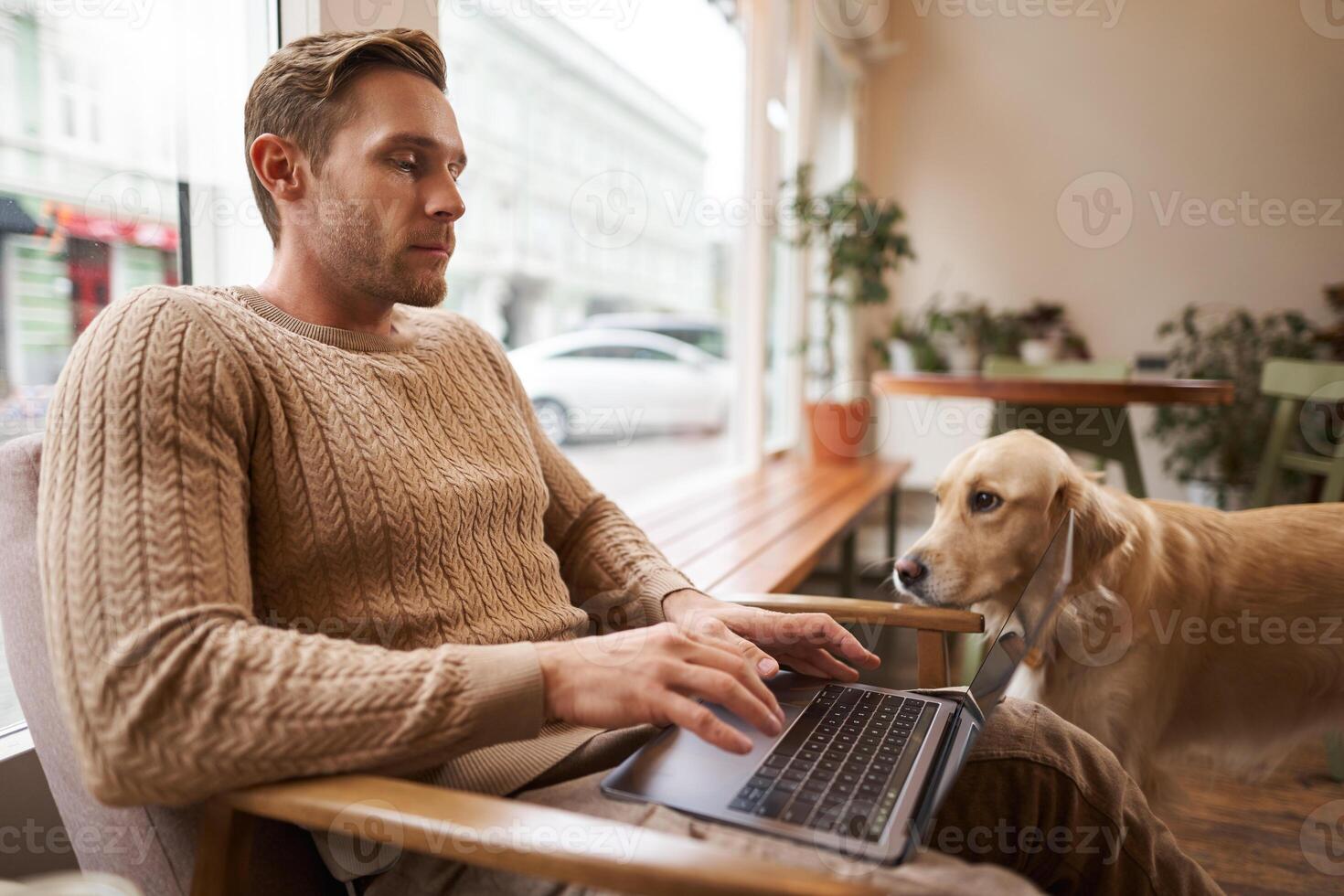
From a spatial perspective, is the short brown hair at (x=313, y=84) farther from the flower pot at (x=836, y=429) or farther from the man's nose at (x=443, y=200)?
the flower pot at (x=836, y=429)

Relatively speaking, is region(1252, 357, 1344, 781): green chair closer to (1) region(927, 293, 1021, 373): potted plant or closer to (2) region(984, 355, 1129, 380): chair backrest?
(2) region(984, 355, 1129, 380): chair backrest

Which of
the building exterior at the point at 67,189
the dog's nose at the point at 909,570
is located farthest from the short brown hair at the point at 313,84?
the dog's nose at the point at 909,570

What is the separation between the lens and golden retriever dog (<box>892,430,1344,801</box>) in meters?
1.36

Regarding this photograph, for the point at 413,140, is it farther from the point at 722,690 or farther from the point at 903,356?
the point at 903,356

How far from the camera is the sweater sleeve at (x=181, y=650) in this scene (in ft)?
2.34

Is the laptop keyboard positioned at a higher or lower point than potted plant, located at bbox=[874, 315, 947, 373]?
lower

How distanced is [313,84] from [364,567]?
58cm

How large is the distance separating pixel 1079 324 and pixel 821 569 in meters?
2.68

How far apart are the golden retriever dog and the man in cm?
36

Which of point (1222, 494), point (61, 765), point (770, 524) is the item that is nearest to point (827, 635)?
point (61, 765)

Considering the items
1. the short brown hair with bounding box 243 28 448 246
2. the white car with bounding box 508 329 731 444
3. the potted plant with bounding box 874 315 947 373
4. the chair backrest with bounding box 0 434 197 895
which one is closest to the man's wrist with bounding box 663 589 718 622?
the chair backrest with bounding box 0 434 197 895

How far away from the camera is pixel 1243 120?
525 centimetres

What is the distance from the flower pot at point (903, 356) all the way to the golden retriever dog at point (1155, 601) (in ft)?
13.4

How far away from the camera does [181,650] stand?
0.72m
